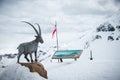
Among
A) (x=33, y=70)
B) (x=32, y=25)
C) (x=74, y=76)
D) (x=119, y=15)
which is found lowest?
(x=74, y=76)

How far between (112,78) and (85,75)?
82.8 inches

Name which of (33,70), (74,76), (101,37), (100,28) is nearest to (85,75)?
(74,76)

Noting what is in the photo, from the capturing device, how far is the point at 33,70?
1175 cm

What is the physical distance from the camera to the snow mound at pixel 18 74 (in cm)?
1082

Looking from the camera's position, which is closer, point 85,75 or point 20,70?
point 20,70

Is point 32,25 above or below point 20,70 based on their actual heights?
above

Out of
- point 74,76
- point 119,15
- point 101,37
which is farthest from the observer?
point 119,15

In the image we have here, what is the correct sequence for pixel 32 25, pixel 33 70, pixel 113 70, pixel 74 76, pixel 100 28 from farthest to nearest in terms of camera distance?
pixel 100 28 → pixel 113 70 → pixel 74 76 → pixel 32 25 → pixel 33 70

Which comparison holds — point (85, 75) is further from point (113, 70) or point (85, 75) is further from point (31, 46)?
point (31, 46)

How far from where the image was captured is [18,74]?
11031 mm

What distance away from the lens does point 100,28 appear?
8262 centimetres

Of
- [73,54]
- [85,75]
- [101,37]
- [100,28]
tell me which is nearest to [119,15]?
[100,28]

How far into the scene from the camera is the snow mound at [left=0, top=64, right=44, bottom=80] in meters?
10.8

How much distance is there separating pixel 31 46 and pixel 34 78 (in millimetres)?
2608
